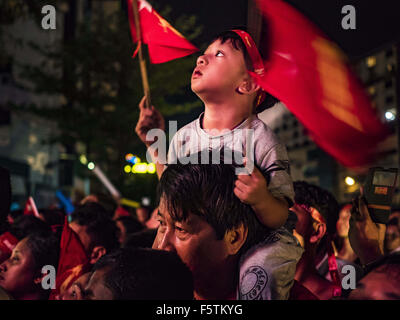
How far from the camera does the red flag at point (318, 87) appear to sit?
2125 millimetres

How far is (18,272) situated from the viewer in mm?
2941

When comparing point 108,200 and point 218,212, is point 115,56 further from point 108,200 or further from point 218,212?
point 218,212

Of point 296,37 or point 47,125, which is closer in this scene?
point 296,37

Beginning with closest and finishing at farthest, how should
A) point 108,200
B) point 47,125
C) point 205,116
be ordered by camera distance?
point 205,116
point 108,200
point 47,125

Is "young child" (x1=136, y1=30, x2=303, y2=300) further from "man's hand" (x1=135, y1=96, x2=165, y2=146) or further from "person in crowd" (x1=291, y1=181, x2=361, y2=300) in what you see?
"person in crowd" (x1=291, y1=181, x2=361, y2=300)

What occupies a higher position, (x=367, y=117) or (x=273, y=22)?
(x=273, y=22)

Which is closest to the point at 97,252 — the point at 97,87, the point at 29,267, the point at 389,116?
the point at 29,267

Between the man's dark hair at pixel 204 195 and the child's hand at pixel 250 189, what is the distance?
5cm

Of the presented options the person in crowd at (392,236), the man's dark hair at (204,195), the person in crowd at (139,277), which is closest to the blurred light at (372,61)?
the man's dark hair at (204,195)

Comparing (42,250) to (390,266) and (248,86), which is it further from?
(390,266)

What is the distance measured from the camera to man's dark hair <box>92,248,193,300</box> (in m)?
1.57
